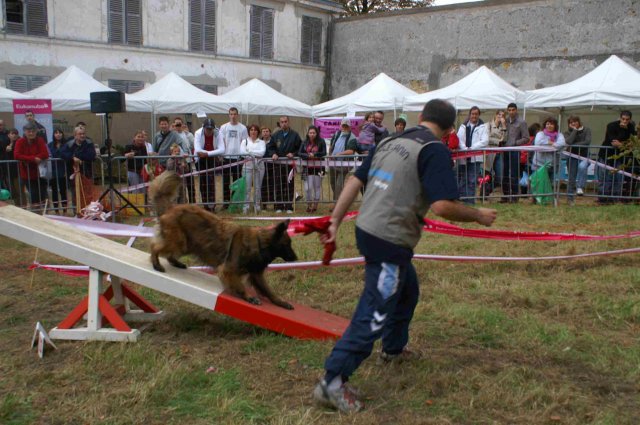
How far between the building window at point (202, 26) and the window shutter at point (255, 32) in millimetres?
1885

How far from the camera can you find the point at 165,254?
507cm

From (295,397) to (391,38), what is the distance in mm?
25262

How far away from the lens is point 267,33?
27.2 m

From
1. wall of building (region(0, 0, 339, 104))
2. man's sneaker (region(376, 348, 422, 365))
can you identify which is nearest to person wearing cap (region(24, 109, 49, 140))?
wall of building (region(0, 0, 339, 104))

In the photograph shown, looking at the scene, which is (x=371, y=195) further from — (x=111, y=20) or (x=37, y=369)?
(x=111, y=20)

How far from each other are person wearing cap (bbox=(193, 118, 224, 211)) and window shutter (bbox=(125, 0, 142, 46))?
42.3 feet

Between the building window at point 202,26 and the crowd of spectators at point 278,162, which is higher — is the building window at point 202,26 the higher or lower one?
the higher one

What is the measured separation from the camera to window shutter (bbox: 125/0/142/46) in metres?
22.7

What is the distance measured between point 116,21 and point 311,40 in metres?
9.69

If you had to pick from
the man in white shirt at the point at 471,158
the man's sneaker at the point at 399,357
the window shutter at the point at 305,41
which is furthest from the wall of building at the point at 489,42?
the man's sneaker at the point at 399,357

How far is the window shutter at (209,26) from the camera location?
25.0m

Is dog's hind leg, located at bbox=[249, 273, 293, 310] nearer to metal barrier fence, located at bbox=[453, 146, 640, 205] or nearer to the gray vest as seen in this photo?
the gray vest

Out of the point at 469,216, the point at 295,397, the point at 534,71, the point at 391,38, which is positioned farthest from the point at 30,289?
the point at 391,38

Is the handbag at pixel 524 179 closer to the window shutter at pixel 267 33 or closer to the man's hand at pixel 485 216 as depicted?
the man's hand at pixel 485 216
